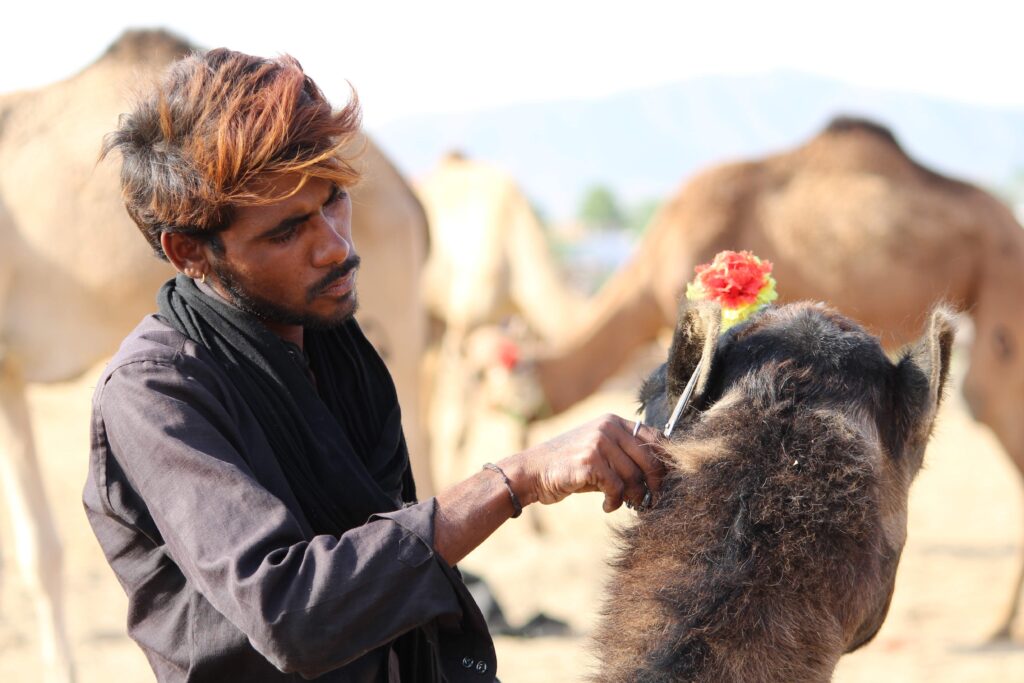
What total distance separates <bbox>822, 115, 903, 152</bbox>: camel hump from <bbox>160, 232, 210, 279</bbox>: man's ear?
7208 millimetres

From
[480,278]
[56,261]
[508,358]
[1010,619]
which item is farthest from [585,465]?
[480,278]

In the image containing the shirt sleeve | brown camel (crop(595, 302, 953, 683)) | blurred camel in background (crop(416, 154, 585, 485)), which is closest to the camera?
the shirt sleeve

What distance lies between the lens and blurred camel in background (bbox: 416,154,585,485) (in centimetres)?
1095

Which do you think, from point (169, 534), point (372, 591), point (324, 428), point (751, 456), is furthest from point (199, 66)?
point (751, 456)

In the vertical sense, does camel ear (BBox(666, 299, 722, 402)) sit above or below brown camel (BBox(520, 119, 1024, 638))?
above

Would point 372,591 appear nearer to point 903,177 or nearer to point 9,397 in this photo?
point 9,397

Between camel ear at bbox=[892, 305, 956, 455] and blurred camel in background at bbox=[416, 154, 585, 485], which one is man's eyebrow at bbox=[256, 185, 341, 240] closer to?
camel ear at bbox=[892, 305, 956, 455]

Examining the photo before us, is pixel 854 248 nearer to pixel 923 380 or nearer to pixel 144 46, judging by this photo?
pixel 144 46

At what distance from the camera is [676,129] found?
360ft

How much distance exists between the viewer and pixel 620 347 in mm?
8781

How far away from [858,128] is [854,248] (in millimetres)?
1068

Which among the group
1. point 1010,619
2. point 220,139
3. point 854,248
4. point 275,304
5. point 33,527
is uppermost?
point 220,139

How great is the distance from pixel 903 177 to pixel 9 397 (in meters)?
5.81

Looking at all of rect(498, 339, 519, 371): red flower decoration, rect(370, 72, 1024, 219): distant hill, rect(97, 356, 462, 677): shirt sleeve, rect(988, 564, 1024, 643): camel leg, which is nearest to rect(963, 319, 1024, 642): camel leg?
rect(988, 564, 1024, 643): camel leg
